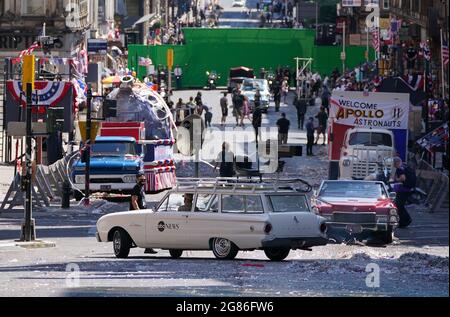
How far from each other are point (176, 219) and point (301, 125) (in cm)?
4377

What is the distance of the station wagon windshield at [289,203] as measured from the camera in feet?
89.1

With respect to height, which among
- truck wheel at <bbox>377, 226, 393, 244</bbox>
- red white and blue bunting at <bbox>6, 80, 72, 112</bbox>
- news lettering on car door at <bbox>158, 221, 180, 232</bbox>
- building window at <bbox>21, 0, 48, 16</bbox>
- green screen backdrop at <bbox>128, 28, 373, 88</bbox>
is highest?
building window at <bbox>21, 0, 48, 16</bbox>

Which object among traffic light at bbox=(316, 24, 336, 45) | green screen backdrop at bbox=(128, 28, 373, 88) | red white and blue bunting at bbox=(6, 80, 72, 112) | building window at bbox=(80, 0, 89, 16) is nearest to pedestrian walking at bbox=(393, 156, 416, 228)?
red white and blue bunting at bbox=(6, 80, 72, 112)

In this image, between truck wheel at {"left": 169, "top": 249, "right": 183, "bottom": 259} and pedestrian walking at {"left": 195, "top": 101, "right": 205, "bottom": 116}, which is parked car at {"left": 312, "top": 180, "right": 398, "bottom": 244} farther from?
pedestrian walking at {"left": 195, "top": 101, "right": 205, "bottom": 116}

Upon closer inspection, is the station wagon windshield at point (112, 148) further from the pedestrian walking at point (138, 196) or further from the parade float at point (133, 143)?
the pedestrian walking at point (138, 196)

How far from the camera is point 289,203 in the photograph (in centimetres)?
2741

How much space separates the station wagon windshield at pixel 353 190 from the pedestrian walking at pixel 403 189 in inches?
95.7

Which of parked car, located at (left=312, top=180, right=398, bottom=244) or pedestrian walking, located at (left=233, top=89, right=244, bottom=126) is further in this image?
pedestrian walking, located at (left=233, top=89, right=244, bottom=126)

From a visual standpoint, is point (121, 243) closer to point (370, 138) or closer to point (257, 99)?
point (370, 138)

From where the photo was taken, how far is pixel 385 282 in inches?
903

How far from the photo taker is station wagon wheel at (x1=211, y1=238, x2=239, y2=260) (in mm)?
26812

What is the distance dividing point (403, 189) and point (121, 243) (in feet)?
31.2

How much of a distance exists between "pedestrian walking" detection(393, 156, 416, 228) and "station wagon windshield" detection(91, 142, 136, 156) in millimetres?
9377

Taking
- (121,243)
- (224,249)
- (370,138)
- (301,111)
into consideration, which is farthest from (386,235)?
(301,111)
